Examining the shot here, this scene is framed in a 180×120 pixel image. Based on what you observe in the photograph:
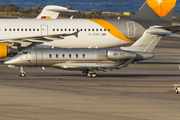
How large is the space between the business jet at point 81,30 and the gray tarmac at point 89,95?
598 centimetres

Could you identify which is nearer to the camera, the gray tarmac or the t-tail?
the gray tarmac

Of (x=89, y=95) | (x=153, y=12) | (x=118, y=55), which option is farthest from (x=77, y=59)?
(x=153, y=12)

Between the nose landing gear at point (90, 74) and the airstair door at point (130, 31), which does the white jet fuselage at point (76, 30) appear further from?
the nose landing gear at point (90, 74)

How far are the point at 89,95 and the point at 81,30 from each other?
21.2 metres

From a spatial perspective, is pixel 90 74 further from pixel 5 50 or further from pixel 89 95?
pixel 5 50

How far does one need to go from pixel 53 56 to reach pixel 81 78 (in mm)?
3262

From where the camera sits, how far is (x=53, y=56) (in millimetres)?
34781

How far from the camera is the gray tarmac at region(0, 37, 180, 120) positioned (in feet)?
72.0

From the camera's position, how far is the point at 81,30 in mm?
47625

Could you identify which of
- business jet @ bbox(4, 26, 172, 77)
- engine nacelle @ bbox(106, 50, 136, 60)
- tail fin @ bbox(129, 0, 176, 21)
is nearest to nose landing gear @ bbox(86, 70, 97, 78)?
business jet @ bbox(4, 26, 172, 77)

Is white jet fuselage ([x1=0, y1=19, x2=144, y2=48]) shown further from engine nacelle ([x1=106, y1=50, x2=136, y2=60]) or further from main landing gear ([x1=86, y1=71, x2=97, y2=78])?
engine nacelle ([x1=106, y1=50, x2=136, y2=60])

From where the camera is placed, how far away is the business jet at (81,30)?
4572cm

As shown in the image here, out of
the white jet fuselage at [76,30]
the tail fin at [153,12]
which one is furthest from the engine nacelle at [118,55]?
the tail fin at [153,12]

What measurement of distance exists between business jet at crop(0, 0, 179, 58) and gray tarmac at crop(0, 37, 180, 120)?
19.6ft
